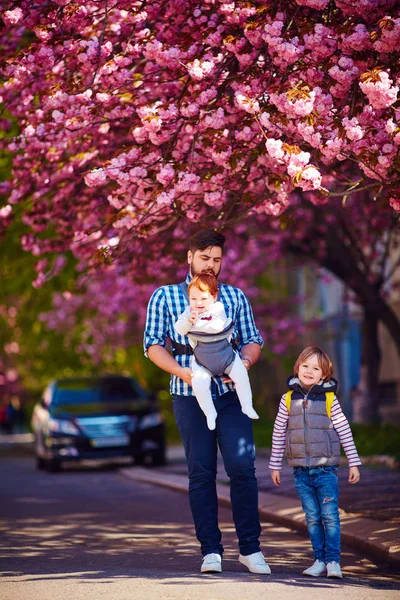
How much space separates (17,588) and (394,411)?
82.7 feet

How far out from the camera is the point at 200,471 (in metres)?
7.80

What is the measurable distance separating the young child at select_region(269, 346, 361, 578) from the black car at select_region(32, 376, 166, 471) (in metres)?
14.0

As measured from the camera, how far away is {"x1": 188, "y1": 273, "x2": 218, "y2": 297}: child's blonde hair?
757cm

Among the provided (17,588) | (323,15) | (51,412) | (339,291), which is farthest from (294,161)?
(339,291)

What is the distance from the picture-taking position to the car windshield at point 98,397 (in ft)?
73.3

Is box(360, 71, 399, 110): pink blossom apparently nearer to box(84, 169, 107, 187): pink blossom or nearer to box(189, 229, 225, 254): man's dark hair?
box(189, 229, 225, 254): man's dark hair

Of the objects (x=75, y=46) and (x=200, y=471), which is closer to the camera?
(x=200, y=471)

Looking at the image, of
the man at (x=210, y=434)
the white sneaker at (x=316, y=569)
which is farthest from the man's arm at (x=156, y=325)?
the white sneaker at (x=316, y=569)

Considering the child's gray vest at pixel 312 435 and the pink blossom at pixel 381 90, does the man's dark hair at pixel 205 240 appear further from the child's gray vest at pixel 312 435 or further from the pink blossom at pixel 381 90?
the pink blossom at pixel 381 90

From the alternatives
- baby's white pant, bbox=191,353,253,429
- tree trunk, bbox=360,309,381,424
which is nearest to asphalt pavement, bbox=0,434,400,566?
baby's white pant, bbox=191,353,253,429

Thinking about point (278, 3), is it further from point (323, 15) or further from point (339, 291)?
point (339, 291)

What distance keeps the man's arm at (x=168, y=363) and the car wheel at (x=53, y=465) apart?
14525 mm

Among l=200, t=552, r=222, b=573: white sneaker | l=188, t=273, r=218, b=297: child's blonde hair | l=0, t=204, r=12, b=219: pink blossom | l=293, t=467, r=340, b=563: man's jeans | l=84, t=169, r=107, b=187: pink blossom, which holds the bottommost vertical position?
l=200, t=552, r=222, b=573: white sneaker

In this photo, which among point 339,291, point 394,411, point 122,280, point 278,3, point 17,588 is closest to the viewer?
point 17,588
